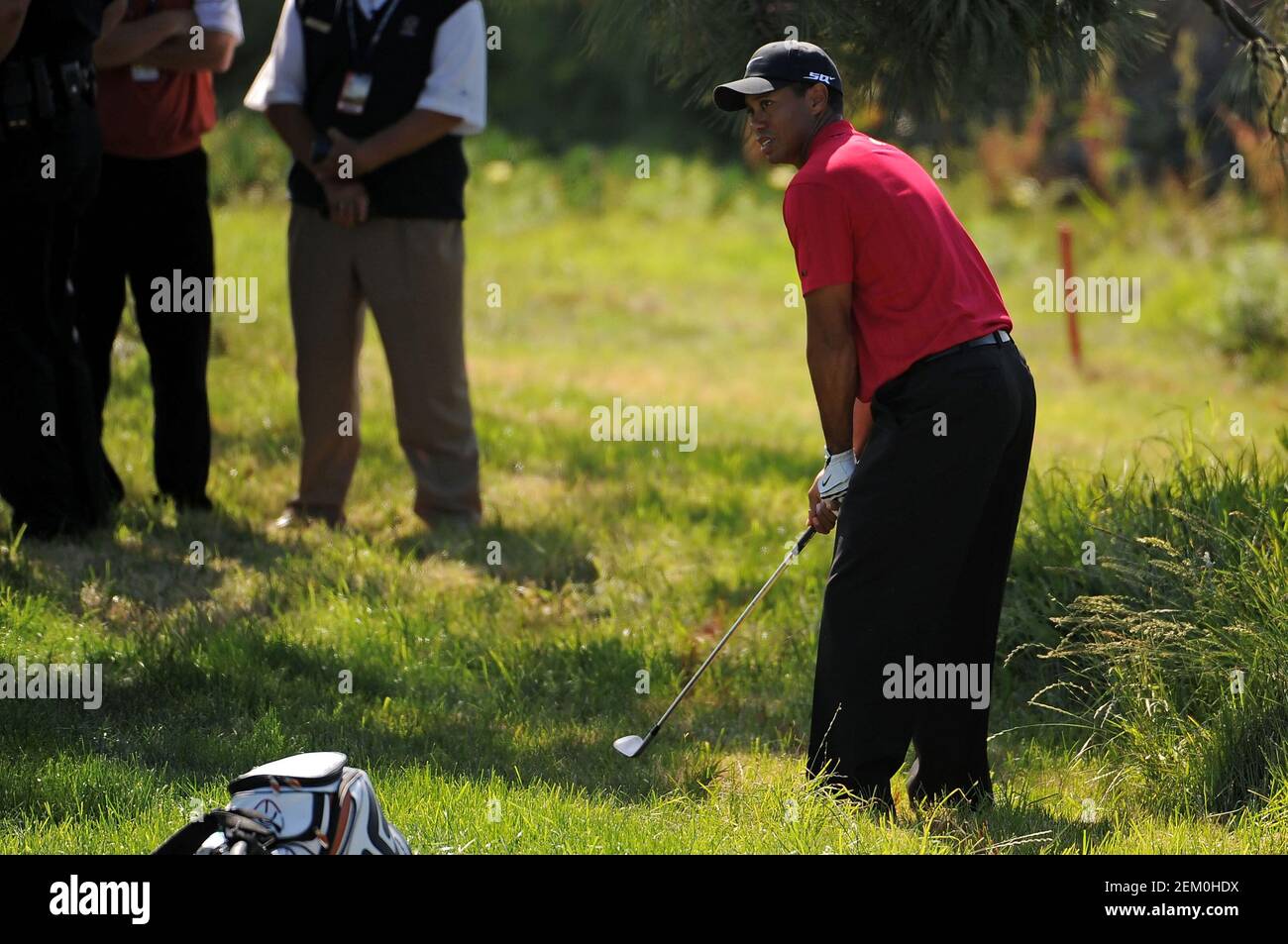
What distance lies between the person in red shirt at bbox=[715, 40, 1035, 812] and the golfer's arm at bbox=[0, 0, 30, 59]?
2508mm

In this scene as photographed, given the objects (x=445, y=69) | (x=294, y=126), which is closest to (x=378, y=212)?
(x=294, y=126)

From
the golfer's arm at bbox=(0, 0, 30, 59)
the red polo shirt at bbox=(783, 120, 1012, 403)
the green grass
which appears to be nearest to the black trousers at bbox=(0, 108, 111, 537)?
the green grass

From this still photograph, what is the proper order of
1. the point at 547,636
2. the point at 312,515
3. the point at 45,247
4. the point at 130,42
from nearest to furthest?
the point at 45,247 → the point at 547,636 → the point at 130,42 → the point at 312,515

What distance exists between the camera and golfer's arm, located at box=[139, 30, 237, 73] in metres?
6.24

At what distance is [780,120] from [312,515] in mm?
3334

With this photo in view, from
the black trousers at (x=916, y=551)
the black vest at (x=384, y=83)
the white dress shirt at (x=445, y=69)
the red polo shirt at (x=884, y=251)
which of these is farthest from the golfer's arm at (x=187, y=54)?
the black trousers at (x=916, y=551)

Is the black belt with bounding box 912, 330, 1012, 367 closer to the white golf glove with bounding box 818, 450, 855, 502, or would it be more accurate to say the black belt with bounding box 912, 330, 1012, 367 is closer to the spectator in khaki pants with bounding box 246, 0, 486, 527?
the white golf glove with bounding box 818, 450, 855, 502

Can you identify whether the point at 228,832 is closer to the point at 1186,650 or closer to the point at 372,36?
the point at 1186,650

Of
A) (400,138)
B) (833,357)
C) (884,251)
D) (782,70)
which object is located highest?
(400,138)

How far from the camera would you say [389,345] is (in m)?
6.66

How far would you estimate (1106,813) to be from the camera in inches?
173

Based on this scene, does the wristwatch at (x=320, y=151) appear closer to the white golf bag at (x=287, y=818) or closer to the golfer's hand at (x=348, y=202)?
the golfer's hand at (x=348, y=202)

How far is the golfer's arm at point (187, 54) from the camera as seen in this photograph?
624 cm
